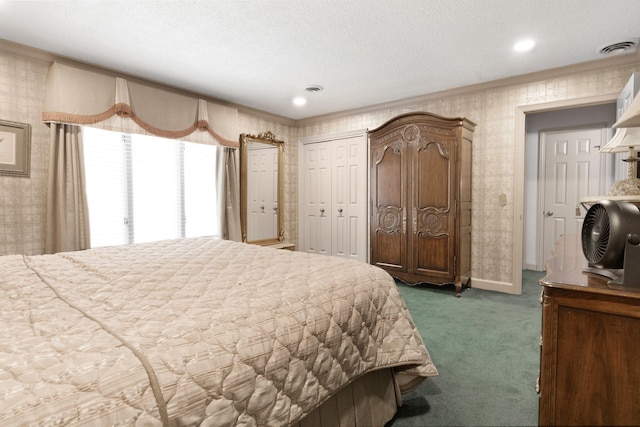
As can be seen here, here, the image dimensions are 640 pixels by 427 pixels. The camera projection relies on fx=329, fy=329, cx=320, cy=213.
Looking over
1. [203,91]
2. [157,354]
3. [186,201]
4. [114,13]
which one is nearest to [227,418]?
[157,354]

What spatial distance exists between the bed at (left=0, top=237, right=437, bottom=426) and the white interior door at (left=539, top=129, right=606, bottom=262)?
4.37 meters

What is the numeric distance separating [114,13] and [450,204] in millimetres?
3531

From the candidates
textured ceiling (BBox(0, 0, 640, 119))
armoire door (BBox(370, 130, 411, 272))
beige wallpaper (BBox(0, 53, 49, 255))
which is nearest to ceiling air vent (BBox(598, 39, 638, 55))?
textured ceiling (BBox(0, 0, 640, 119))

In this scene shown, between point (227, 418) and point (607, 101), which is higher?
point (607, 101)

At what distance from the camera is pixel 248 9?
2363 mm

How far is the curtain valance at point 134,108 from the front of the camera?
3006mm

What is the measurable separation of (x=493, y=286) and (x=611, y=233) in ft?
10.6

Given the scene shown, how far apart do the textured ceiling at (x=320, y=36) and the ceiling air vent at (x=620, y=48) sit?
0.23 ft

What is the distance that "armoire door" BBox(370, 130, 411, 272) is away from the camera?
4082 millimetres

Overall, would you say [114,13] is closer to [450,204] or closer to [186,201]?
[186,201]

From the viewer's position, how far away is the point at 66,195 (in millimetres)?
3066

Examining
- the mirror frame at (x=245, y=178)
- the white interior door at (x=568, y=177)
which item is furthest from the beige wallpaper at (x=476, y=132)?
the white interior door at (x=568, y=177)

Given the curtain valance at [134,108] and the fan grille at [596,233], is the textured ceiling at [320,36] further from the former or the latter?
the fan grille at [596,233]

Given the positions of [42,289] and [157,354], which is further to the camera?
[42,289]
